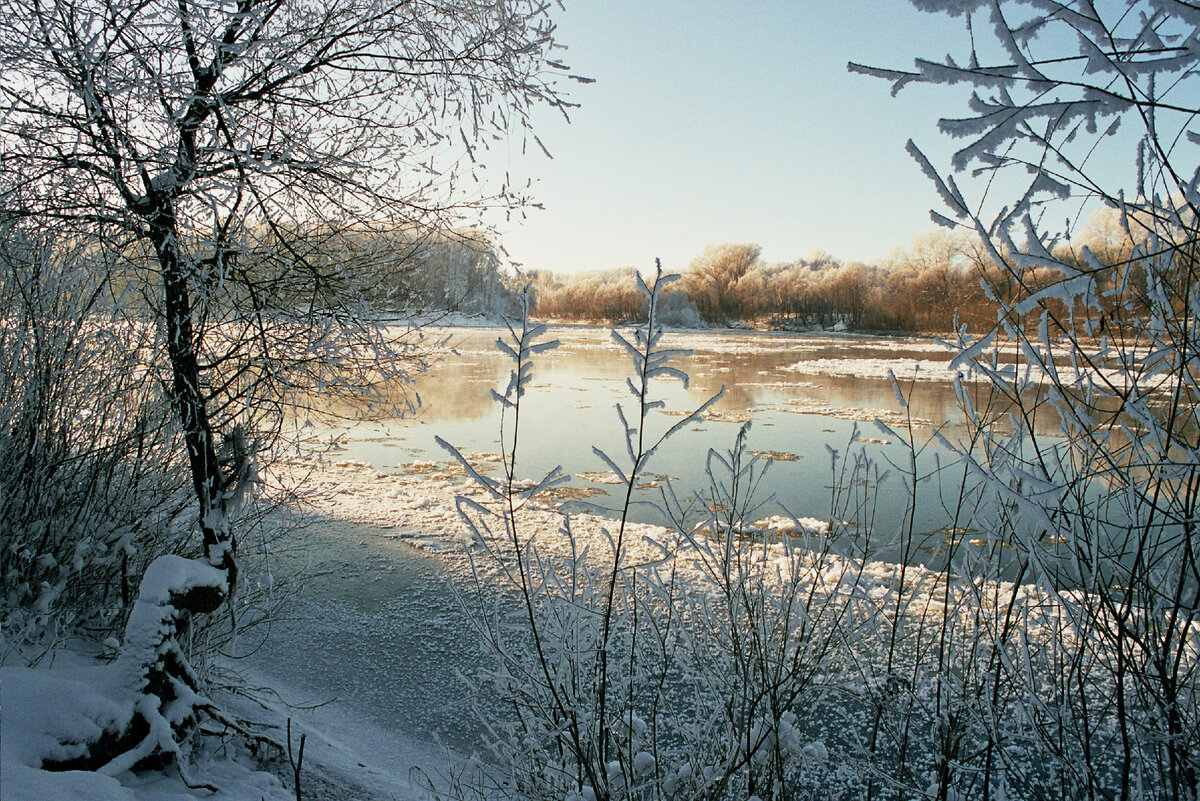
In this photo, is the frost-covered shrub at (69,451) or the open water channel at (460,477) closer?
the frost-covered shrub at (69,451)

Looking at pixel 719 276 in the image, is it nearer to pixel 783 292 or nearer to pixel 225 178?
pixel 783 292

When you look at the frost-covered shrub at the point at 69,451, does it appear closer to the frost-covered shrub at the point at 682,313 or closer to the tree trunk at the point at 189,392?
the tree trunk at the point at 189,392

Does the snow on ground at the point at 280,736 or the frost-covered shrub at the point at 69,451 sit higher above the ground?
the frost-covered shrub at the point at 69,451

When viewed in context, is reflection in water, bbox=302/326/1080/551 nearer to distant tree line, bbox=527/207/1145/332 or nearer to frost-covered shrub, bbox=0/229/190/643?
frost-covered shrub, bbox=0/229/190/643

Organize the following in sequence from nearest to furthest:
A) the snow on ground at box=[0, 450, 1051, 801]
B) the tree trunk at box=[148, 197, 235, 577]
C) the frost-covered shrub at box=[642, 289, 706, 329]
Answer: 1. the snow on ground at box=[0, 450, 1051, 801]
2. the tree trunk at box=[148, 197, 235, 577]
3. the frost-covered shrub at box=[642, 289, 706, 329]

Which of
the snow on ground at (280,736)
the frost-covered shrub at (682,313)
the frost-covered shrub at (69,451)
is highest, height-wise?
the frost-covered shrub at (682,313)

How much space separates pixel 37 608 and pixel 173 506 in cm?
132

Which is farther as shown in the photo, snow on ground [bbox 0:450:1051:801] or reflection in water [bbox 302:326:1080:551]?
reflection in water [bbox 302:326:1080:551]

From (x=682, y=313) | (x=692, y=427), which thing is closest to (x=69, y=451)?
(x=692, y=427)

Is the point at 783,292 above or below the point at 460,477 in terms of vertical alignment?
above

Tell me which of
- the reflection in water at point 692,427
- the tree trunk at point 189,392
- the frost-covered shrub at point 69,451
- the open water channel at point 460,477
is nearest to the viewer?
the tree trunk at point 189,392

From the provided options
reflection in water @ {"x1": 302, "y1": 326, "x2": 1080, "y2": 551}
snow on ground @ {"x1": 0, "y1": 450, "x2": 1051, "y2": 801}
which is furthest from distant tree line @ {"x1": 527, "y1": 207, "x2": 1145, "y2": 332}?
snow on ground @ {"x1": 0, "y1": 450, "x2": 1051, "y2": 801}

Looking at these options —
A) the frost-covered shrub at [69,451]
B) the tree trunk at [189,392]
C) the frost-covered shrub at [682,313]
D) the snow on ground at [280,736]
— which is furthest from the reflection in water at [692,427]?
Result: the frost-covered shrub at [682,313]

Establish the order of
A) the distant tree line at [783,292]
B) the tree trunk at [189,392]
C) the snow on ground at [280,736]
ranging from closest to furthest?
the snow on ground at [280,736] → the tree trunk at [189,392] → the distant tree line at [783,292]
